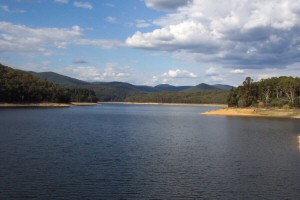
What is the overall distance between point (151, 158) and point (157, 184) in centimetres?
1017

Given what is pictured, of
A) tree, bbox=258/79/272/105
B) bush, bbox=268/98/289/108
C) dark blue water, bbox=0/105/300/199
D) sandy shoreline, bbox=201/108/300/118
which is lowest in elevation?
dark blue water, bbox=0/105/300/199

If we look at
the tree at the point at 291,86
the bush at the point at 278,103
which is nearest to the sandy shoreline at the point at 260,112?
the bush at the point at 278,103

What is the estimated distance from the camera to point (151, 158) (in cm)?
3631

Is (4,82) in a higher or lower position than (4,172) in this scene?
higher

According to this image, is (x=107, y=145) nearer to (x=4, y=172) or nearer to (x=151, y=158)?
(x=151, y=158)

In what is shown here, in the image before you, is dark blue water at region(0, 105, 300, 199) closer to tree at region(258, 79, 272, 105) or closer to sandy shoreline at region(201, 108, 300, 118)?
sandy shoreline at region(201, 108, 300, 118)

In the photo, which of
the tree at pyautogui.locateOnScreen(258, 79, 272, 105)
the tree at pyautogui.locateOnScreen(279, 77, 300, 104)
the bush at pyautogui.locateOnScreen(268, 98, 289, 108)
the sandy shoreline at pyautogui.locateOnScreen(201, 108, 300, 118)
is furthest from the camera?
the tree at pyautogui.locateOnScreen(258, 79, 272, 105)

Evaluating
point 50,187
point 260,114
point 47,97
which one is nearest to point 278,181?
point 50,187

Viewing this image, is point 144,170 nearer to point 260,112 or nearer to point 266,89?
point 260,112

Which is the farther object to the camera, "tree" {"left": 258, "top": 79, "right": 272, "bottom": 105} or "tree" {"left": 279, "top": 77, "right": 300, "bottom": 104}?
"tree" {"left": 258, "top": 79, "right": 272, "bottom": 105}

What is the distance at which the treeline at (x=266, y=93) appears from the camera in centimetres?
14238

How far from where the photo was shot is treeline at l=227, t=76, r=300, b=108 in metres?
142

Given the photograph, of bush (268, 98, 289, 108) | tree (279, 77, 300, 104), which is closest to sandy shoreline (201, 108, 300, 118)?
bush (268, 98, 289, 108)

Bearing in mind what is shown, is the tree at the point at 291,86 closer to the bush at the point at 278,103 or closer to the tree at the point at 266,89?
the bush at the point at 278,103
